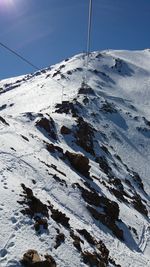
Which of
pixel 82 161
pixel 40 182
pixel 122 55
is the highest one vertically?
pixel 122 55

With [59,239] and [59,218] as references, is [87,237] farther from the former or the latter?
[59,239]

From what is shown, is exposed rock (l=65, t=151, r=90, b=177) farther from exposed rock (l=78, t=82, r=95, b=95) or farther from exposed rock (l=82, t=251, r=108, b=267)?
exposed rock (l=78, t=82, r=95, b=95)

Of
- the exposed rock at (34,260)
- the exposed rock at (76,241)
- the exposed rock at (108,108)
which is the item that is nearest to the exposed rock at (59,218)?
the exposed rock at (76,241)

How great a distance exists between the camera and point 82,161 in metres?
43.4

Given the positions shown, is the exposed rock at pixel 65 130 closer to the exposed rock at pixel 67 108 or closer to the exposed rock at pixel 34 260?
the exposed rock at pixel 67 108

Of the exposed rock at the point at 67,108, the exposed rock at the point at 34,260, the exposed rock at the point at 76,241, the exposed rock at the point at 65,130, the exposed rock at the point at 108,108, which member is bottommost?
the exposed rock at the point at 34,260

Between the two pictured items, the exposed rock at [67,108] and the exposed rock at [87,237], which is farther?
the exposed rock at [67,108]

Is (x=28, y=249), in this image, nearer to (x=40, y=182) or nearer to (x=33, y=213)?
(x=33, y=213)

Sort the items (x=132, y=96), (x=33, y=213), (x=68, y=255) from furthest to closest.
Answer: (x=132, y=96) → (x=33, y=213) → (x=68, y=255)

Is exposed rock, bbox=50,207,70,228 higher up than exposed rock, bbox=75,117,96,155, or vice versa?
exposed rock, bbox=75,117,96,155

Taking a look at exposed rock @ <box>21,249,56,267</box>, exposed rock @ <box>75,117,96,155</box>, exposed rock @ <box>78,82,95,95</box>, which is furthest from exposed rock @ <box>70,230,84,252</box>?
exposed rock @ <box>78,82,95,95</box>

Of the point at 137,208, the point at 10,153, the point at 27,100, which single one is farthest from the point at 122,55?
the point at 10,153

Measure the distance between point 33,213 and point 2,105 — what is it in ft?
362

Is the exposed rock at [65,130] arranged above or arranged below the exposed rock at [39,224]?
above
